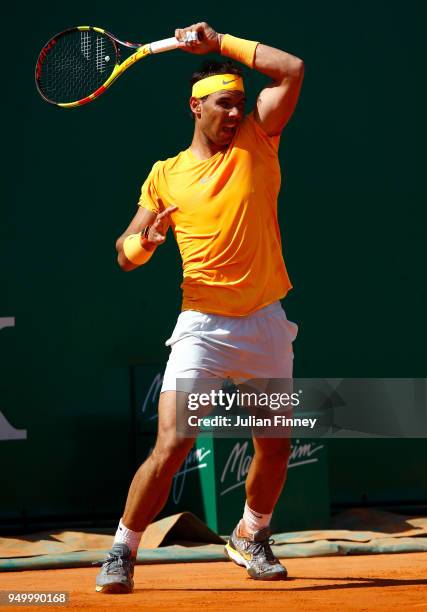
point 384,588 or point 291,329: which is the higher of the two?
point 291,329

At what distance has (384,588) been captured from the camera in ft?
15.7

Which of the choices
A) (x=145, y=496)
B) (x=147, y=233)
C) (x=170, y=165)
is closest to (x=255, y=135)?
(x=170, y=165)

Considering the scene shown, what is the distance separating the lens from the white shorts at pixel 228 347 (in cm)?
474

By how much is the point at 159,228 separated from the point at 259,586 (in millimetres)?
1419

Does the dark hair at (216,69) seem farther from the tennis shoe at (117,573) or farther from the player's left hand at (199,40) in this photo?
the tennis shoe at (117,573)

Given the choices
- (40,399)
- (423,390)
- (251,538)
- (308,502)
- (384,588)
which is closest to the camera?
(384,588)

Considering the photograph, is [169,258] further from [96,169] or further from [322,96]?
[322,96]

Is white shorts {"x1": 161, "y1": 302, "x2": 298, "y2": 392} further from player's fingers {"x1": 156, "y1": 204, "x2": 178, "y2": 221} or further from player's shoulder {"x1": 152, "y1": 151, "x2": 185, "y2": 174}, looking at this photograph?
player's shoulder {"x1": 152, "y1": 151, "x2": 185, "y2": 174}

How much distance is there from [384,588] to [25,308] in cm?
313

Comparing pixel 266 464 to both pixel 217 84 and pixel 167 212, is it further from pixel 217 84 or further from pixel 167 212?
pixel 217 84

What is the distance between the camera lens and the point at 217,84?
16.2 ft

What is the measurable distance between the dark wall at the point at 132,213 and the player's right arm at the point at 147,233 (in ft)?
7.58

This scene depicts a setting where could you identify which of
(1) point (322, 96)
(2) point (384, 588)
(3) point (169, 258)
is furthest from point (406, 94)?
(2) point (384, 588)

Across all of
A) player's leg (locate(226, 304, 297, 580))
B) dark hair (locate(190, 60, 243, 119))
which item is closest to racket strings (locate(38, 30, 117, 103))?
dark hair (locate(190, 60, 243, 119))
